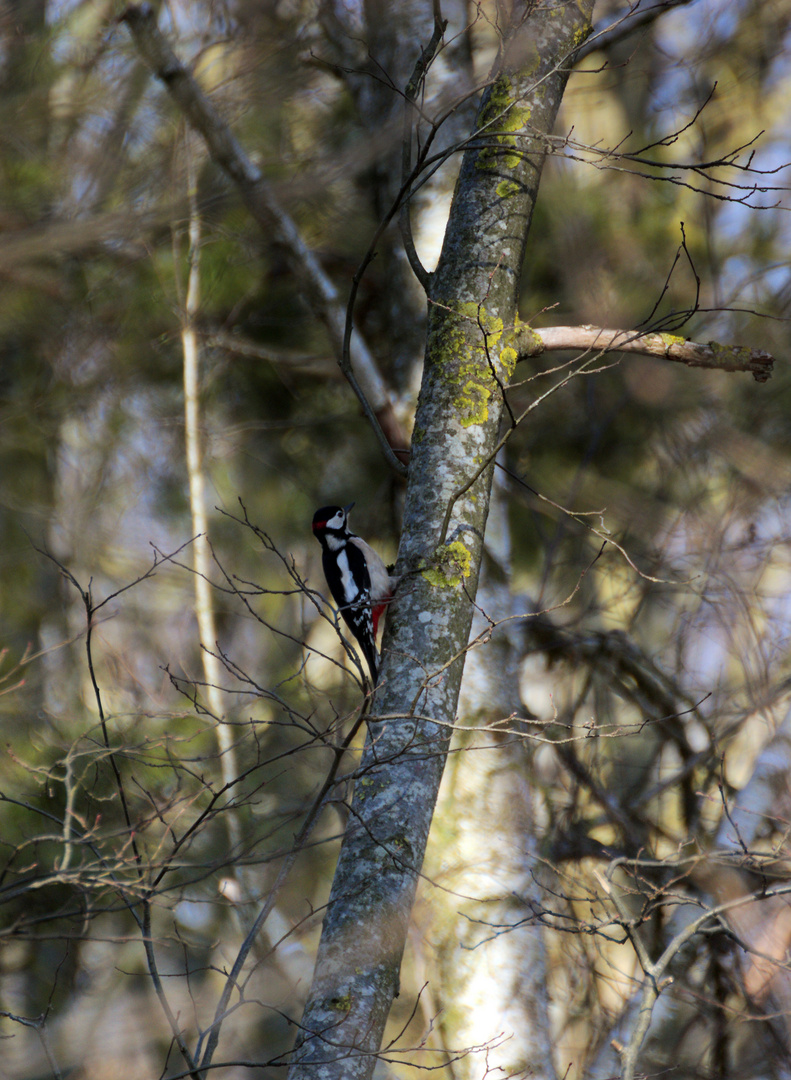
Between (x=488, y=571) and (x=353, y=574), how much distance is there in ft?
3.70

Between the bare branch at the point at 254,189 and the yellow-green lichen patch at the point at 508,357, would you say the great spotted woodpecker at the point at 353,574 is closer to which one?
the bare branch at the point at 254,189

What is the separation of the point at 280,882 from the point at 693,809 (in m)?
3.87

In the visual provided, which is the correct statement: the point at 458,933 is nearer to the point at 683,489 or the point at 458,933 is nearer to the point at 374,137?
the point at 683,489

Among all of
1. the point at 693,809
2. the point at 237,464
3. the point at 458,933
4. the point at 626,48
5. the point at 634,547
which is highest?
the point at 626,48

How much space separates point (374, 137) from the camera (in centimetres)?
185

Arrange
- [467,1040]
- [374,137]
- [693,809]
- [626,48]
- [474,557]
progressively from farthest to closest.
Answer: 1. [626,48]
2. [693,809]
3. [467,1040]
4. [474,557]
5. [374,137]

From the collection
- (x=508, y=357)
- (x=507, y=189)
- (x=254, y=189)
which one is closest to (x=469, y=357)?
(x=508, y=357)

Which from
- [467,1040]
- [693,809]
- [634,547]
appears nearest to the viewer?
[467,1040]

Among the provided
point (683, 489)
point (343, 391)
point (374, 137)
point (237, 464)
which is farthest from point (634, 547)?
point (374, 137)

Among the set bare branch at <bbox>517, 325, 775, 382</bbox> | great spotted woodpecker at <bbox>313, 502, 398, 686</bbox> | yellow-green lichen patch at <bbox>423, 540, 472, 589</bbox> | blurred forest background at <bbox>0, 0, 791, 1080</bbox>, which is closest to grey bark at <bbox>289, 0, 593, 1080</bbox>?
yellow-green lichen patch at <bbox>423, 540, 472, 589</bbox>

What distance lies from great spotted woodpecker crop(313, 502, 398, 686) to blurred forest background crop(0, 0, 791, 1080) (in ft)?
0.81

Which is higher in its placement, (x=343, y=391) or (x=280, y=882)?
(x=343, y=391)

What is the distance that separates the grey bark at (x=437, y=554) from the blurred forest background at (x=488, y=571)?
1.65 m

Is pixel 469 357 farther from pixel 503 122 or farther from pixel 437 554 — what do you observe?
pixel 503 122
